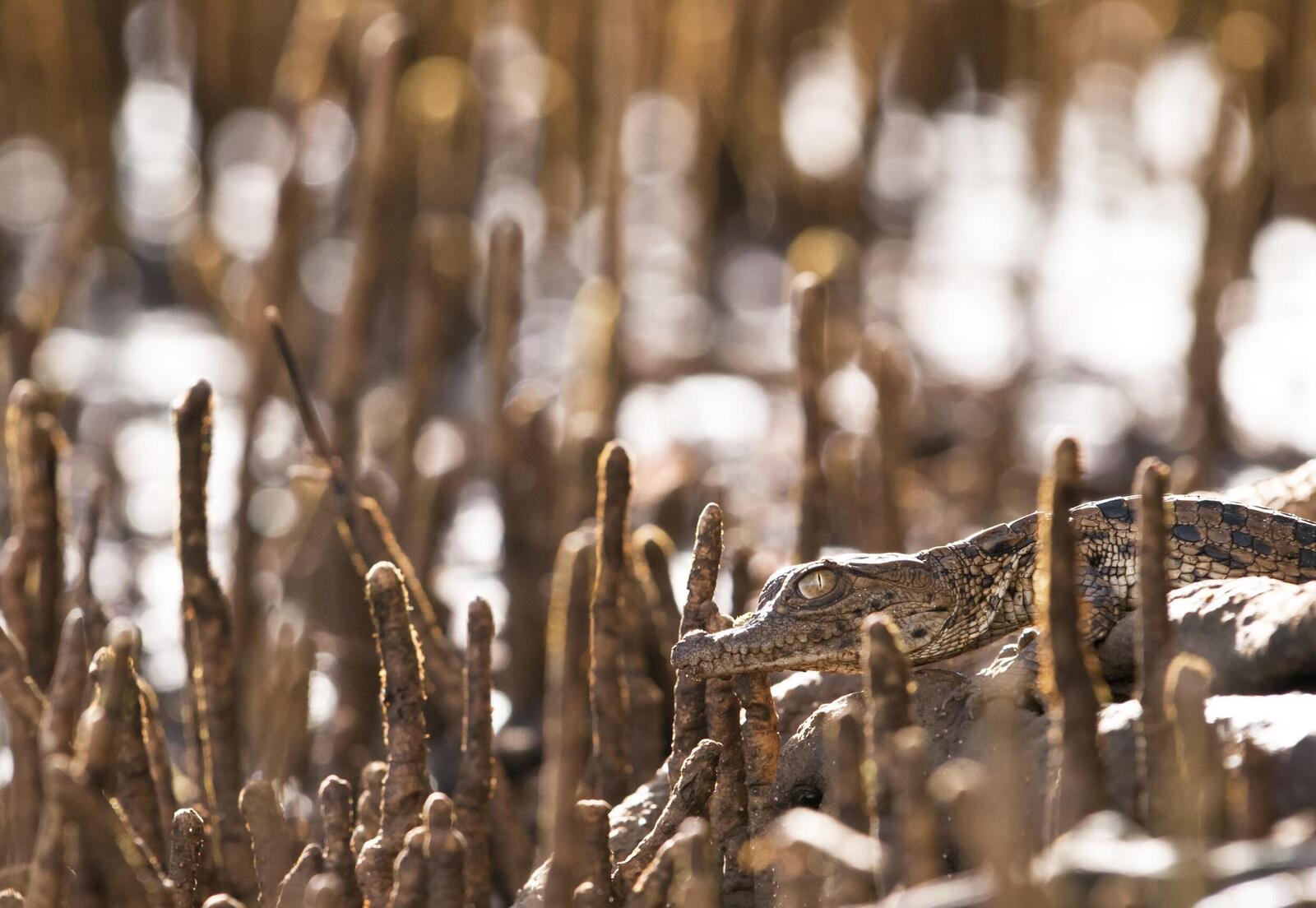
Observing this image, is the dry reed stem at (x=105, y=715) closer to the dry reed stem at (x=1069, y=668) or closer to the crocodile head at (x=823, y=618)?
the crocodile head at (x=823, y=618)

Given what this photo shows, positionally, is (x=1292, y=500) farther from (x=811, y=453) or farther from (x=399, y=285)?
(x=399, y=285)

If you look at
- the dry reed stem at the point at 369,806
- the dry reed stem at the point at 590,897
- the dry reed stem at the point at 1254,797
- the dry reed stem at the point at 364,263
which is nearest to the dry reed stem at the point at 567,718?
the dry reed stem at the point at 590,897

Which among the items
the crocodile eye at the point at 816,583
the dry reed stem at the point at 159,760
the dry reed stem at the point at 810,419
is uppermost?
the dry reed stem at the point at 810,419

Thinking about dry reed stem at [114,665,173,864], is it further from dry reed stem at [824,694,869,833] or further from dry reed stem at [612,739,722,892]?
dry reed stem at [824,694,869,833]

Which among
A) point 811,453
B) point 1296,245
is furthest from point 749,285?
point 811,453

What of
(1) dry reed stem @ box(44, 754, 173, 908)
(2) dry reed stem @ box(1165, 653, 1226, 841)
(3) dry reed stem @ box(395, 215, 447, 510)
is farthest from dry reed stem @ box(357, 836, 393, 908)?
(3) dry reed stem @ box(395, 215, 447, 510)

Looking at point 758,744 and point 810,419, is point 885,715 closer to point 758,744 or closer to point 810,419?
point 758,744
